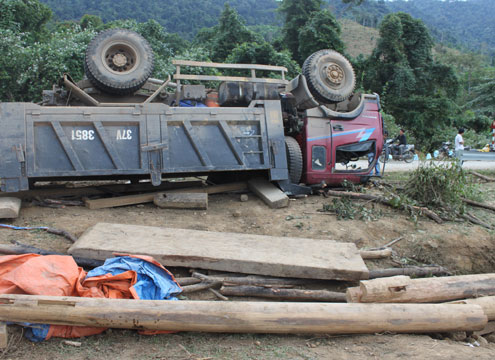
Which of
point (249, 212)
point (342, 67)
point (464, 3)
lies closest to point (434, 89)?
point (342, 67)

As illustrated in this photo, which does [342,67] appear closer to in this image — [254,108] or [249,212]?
[254,108]

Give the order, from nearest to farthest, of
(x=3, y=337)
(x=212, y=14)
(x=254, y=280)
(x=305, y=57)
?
(x=3, y=337)
(x=254, y=280)
(x=305, y=57)
(x=212, y=14)

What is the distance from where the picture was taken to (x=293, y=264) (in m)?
4.65

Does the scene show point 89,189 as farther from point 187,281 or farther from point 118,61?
point 187,281

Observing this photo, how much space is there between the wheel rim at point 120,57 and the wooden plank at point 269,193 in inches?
104

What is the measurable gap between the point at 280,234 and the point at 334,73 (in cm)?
311

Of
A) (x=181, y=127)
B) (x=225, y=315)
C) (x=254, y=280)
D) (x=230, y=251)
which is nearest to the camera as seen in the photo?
(x=225, y=315)

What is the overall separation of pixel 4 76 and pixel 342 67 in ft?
39.3

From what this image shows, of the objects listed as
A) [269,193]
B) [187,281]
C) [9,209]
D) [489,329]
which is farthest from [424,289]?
[9,209]

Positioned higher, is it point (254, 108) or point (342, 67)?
point (342, 67)

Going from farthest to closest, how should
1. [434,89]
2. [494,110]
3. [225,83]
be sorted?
[494,110] < [434,89] < [225,83]

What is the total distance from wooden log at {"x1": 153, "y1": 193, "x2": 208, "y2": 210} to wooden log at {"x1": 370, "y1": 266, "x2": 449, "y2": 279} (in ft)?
8.89

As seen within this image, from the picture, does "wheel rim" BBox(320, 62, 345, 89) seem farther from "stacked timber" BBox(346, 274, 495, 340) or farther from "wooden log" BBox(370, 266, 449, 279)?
"stacked timber" BBox(346, 274, 495, 340)

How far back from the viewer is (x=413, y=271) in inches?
213
